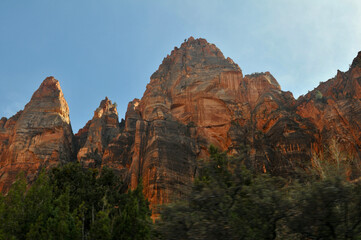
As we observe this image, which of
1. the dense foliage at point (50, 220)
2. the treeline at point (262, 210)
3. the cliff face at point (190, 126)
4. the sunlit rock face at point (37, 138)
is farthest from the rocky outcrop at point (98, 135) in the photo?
the treeline at point (262, 210)

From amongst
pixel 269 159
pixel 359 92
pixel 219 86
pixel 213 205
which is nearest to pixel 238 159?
pixel 213 205

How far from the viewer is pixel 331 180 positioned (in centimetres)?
1054

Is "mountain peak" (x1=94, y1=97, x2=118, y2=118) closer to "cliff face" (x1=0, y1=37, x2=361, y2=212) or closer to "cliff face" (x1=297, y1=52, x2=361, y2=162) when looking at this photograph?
"cliff face" (x1=0, y1=37, x2=361, y2=212)

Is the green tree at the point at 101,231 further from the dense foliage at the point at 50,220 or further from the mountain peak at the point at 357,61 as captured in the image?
the mountain peak at the point at 357,61

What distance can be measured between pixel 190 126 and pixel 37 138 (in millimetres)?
30966

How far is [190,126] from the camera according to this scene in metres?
53.8

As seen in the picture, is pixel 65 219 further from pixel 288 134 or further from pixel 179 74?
pixel 179 74

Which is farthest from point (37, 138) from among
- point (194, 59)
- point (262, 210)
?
point (262, 210)

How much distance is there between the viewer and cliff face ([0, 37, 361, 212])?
4294cm

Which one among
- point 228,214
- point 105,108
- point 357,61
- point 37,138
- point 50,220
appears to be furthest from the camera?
point 105,108

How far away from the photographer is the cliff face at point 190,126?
1690 inches

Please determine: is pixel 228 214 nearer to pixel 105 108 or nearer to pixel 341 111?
pixel 341 111

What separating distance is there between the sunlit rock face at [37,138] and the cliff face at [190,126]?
19 cm

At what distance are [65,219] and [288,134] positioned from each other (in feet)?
113
